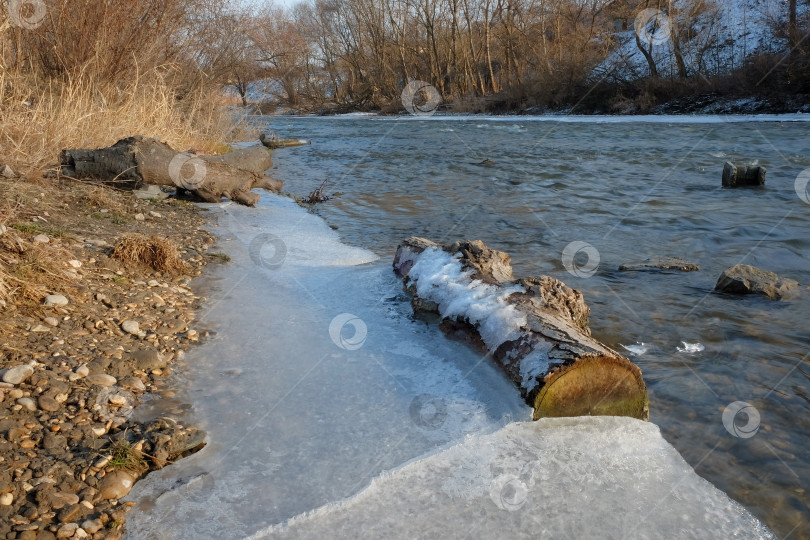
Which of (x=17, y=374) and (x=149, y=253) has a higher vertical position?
(x=149, y=253)

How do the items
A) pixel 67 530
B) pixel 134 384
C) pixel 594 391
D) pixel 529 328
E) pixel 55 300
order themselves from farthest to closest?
pixel 55 300 < pixel 529 328 < pixel 134 384 < pixel 594 391 < pixel 67 530

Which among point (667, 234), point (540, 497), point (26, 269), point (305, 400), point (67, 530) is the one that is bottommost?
point (667, 234)

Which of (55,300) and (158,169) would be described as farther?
(158,169)

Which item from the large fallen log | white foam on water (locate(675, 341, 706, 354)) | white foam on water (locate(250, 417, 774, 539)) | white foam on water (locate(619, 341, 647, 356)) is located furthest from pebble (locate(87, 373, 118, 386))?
white foam on water (locate(675, 341, 706, 354))

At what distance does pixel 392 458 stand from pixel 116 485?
0.98m

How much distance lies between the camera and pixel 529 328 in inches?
114

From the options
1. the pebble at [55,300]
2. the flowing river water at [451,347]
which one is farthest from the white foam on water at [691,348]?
the pebble at [55,300]

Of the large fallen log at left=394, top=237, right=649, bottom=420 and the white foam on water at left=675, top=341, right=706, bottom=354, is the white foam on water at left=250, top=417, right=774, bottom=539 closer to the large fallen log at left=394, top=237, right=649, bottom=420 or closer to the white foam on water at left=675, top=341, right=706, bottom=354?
the large fallen log at left=394, top=237, right=649, bottom=420

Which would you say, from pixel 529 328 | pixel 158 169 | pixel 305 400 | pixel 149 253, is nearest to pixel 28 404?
pixel 305 400

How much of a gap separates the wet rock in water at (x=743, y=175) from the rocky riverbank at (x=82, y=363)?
735cm

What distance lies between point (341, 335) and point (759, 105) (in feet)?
74.4

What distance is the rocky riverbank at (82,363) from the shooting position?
1974 mm

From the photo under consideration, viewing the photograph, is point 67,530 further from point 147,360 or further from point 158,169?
point 158,169

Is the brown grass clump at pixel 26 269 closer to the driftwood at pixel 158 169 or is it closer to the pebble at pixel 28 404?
the pebble at pixel 28 404
